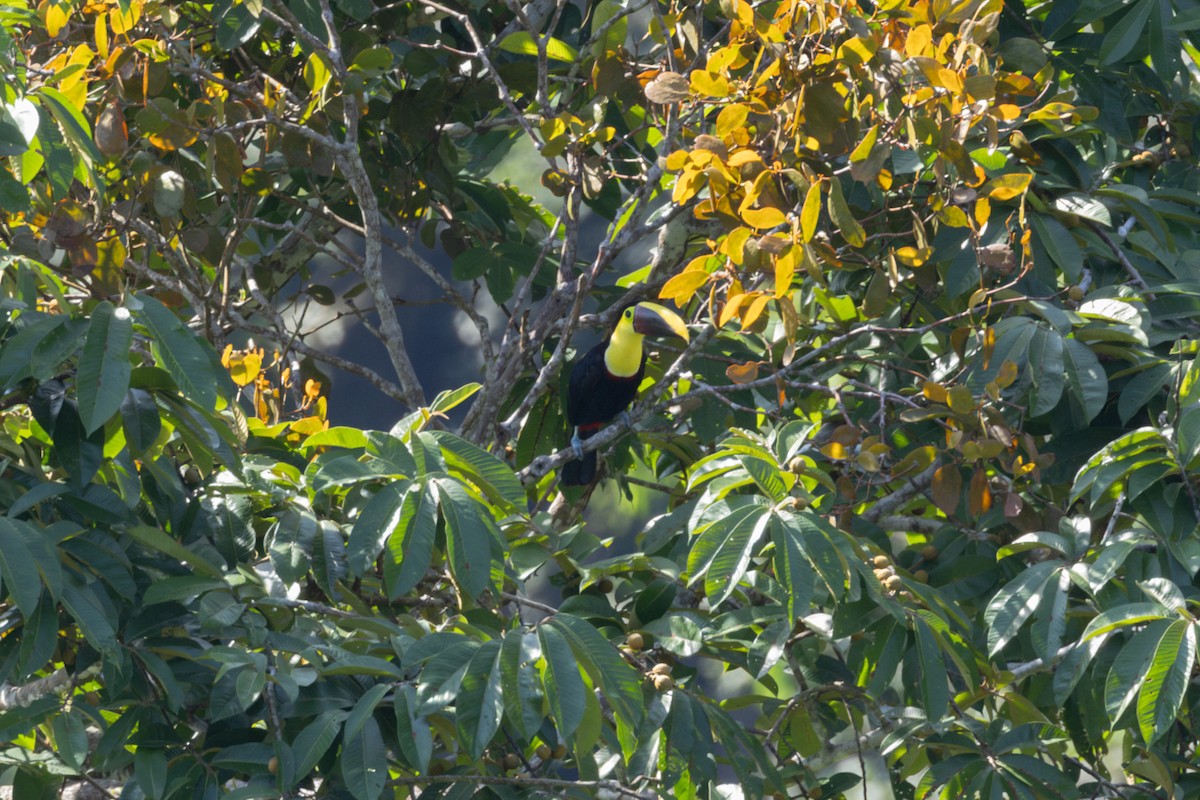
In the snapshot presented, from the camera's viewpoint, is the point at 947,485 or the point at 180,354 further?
the point at 947,485

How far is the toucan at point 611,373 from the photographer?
4.00 meters

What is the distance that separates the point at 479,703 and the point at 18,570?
2.01 ft

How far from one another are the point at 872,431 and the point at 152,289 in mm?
1845

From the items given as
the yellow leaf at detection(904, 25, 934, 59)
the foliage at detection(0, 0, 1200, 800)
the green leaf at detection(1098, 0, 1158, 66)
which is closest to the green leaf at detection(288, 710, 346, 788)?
the foliage at detection(0, 0, 1200, 800)

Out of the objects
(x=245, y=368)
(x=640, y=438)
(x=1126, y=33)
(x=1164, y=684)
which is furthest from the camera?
(x=640, y=438)

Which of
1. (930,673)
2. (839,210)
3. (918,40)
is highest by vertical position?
(918,40)

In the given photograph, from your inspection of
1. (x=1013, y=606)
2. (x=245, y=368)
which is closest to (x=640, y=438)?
(x=245, y=368)

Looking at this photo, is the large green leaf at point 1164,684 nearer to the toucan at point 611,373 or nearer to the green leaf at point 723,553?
the green leaf at point 723,553

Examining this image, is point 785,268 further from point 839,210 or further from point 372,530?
point 372,530

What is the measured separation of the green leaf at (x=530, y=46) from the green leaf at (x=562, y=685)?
5.18 ft

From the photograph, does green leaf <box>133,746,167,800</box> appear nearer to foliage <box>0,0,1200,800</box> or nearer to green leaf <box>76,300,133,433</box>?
foliage <box>0,0,1200,800</box>

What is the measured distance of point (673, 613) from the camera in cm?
239

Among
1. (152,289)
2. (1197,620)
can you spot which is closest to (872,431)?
(1197,620)

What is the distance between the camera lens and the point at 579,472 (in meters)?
3.77
